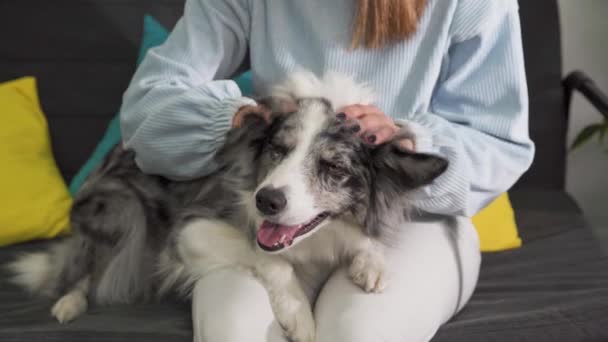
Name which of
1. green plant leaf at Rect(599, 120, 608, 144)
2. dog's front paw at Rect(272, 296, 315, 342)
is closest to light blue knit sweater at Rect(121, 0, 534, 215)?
dog's front paw at Rect(272, 296, 315, 342)

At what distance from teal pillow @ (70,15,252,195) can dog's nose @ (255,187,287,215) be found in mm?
792

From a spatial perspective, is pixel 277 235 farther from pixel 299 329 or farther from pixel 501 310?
pixel 501 310

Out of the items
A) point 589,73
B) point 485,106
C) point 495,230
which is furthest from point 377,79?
point 589,73

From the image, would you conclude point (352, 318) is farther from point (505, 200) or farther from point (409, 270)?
point (505, 200)

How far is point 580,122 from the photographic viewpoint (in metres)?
2.82

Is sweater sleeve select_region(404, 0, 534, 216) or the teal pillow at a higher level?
sweater sleeve select_region(404, 0, 534, 216)

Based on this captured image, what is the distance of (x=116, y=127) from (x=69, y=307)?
81 cm

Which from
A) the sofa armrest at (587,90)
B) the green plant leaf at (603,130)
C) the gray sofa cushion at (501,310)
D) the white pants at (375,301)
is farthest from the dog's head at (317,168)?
the green plant leaf at (603,130)

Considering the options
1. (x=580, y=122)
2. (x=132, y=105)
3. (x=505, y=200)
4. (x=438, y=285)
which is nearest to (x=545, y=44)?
(x=580, y=122)

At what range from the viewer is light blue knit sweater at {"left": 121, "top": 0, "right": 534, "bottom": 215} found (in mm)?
1464

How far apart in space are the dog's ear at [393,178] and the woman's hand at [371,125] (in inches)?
0.9

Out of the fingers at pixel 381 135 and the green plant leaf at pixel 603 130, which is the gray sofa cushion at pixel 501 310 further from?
the green plant leaf at pixel 603 130

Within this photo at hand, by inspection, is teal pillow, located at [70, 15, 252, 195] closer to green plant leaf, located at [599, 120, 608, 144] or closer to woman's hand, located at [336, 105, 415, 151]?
woman's hand, located at [336, 105, 415, 151]

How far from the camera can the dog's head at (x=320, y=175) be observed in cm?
123
